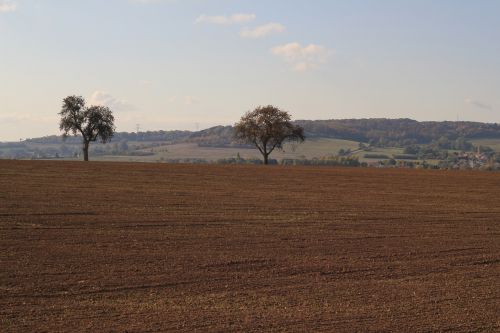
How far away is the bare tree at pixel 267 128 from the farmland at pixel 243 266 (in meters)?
64.1

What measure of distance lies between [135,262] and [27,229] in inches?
266

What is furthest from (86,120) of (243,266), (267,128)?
(243,266)

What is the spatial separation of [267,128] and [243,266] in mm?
80430

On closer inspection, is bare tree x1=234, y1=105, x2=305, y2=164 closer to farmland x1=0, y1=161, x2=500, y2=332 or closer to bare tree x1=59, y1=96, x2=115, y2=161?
bare tree x1=59, y1=96, x2=115, y2=161

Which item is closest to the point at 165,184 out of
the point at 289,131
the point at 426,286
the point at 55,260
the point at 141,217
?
the point at 141,217

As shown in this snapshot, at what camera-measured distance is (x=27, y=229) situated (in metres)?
21.8

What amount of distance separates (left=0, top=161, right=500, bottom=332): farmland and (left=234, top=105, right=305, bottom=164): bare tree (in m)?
64.1

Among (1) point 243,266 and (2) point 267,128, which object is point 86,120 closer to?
(2) point 267,128

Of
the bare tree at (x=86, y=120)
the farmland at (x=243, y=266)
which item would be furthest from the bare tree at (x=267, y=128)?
the farmland at (x=243, y=266)

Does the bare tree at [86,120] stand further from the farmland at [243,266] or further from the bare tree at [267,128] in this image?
the farmland at [243,266]

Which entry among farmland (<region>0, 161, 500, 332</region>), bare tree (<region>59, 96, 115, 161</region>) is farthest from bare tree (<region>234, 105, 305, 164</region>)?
farmland (<region>0, 161, 500, 332</region>)

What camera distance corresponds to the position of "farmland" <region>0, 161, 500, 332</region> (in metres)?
11.9

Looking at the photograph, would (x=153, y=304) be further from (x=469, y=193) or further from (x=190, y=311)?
(x=469, y=193)

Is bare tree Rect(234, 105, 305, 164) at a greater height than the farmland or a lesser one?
greater
